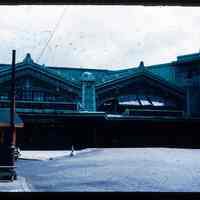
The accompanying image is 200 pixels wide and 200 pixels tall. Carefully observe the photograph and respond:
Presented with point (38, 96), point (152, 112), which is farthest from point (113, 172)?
point (38, 96)

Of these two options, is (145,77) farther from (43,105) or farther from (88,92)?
(43,105)

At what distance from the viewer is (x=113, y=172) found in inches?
765

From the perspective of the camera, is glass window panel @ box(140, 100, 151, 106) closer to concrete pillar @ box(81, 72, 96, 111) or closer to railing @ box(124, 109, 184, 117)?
railing @ box(124, 109, 184, 117)

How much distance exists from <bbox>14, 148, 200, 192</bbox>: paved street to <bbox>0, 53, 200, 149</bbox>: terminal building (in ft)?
16.4

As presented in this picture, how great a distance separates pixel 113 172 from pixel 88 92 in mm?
16822

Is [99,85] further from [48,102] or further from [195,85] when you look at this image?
[195,85]

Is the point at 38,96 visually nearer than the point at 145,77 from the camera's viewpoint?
Yes

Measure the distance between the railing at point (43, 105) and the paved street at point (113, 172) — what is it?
6.53m

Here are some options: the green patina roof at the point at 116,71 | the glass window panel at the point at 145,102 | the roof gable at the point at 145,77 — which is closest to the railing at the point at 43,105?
the roof gable at the point at 145,77

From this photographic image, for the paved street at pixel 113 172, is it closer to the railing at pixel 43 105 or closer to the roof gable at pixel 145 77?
the railing at pixel 43 105

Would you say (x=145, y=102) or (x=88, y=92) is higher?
(x=88, y=92)

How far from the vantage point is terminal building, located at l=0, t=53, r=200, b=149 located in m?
32.9

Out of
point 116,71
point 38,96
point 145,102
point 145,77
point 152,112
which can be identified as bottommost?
point 152,112
